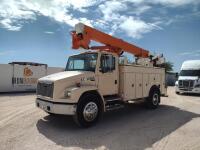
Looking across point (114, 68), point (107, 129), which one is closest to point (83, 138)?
point (107, 129)

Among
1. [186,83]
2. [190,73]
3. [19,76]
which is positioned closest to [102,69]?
[186,83]

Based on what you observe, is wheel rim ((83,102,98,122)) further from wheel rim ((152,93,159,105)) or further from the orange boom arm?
wheel rim ((152,93,159,105))

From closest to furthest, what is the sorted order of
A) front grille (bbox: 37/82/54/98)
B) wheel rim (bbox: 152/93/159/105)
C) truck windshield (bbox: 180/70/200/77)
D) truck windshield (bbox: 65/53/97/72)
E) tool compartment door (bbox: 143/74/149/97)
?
front grille (bbox: 37/82/54/98) < truck windshield (bbox: 65/53/97/72) < tool compartment door (bbox: 143/74/149/97) < wheel rim (bbox: 152/93/159/105) < truck windshield (bbox: 180/70/200/77)

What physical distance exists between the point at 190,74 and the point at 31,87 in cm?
1500

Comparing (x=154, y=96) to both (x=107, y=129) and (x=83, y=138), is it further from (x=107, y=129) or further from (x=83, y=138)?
(x=83, y=138)

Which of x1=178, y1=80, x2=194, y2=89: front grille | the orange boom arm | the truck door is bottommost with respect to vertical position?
x1=178, y1=80, x2=194, y2=89: front grille

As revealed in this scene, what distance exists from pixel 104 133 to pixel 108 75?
2.48 m

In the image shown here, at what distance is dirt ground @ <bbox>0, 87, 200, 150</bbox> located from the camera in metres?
5.78

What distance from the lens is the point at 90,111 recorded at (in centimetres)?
747

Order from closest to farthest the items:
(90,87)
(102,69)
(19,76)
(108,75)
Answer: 1. (90,87)
2. (102,69)
3. (108,75)
4. (19,76)

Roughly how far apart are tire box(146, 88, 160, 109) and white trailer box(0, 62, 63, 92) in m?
14.3

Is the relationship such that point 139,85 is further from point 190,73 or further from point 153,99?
point 190,73

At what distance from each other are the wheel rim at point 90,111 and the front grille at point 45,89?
1226mm

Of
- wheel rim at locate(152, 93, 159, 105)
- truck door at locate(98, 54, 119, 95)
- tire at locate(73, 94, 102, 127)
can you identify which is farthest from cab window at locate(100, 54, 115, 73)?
wheel rim at locate(152, 93, 159, 105)
